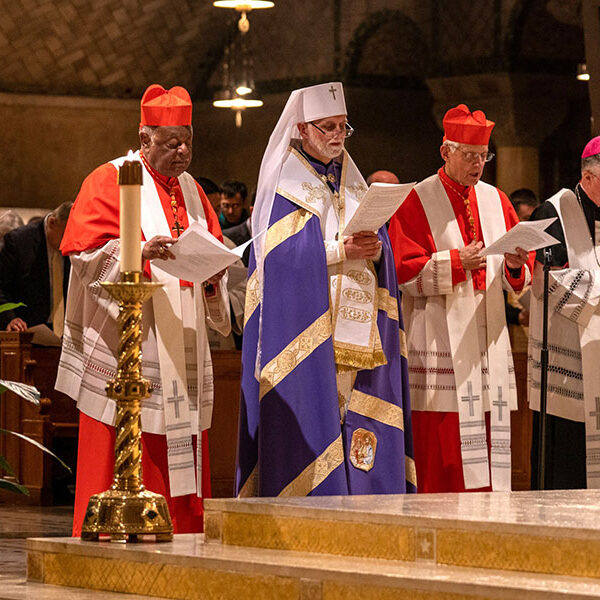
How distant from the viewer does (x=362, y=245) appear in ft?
20.8

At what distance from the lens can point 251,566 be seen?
4617 mm

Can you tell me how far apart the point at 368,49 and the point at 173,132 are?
10125 millimetres

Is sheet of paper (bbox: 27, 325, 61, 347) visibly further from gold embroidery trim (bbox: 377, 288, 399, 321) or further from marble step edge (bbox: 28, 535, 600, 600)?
marble step edge (bbox: 28, 535, 600, 600)

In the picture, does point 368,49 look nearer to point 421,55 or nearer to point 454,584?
point 421,55

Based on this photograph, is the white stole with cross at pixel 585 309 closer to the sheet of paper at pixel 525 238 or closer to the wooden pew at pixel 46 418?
the sheet of paper at pixel 525 238

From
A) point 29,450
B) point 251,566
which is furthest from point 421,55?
point 251,566

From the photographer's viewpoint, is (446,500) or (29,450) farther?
(29,450)

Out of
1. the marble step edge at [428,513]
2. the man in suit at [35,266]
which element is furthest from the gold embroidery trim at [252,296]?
the man in suit at [35,266]

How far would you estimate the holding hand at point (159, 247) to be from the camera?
5898mm

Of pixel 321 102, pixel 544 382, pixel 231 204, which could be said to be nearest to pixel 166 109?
pixel 321 102

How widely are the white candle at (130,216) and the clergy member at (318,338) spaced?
163 centimetres

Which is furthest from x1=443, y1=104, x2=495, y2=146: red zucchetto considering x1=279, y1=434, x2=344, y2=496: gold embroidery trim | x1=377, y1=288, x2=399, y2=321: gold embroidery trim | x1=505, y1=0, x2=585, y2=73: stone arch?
x1=505, y1=0, x2=585, y2=73: stone arch

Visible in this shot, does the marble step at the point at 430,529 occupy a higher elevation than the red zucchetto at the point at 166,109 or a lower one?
lower

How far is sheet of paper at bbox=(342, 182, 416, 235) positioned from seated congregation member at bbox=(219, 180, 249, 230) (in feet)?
18.1
